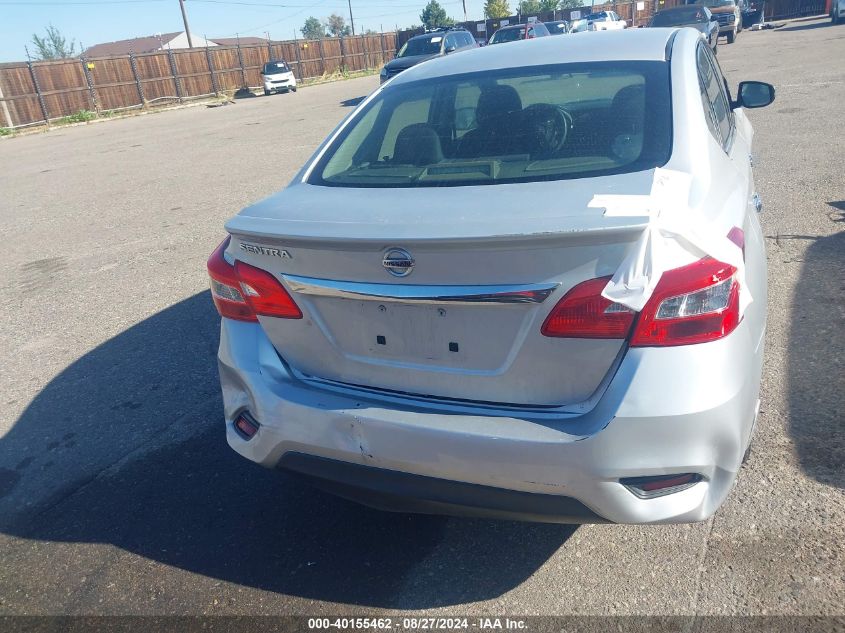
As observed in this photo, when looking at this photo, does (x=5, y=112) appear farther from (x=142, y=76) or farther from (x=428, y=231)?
(x=428, y=231)

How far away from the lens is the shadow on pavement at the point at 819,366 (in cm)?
300

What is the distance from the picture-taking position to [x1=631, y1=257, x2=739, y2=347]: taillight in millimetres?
1994

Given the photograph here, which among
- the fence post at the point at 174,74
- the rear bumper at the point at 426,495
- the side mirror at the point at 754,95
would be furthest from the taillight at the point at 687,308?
the fence post at the point at 174,74

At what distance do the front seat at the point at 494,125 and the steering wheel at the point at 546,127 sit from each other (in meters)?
0.05

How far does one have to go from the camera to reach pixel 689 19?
82.6 ft

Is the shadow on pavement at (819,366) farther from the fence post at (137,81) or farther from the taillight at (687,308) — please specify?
the fence post at (137,81)

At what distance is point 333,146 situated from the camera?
3340 mm

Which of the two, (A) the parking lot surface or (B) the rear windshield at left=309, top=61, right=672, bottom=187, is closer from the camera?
(A) the parking lot surface

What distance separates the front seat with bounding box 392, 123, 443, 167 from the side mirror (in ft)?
7.07

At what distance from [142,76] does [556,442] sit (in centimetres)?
3528

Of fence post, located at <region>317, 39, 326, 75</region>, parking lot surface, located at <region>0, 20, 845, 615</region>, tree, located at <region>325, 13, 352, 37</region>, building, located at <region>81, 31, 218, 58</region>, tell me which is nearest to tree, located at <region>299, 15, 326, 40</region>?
tree, located at <region>325, 13, 352, 37</region>

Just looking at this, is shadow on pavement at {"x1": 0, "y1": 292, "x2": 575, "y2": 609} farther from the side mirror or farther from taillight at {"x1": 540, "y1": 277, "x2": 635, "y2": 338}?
the side mirror

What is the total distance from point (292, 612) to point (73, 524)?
119cm

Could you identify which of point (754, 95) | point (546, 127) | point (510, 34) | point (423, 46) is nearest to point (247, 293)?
point (546, 127)
